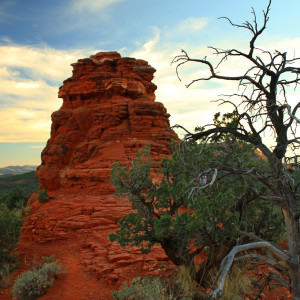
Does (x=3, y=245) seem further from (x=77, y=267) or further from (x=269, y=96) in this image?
(x=269, y=96)

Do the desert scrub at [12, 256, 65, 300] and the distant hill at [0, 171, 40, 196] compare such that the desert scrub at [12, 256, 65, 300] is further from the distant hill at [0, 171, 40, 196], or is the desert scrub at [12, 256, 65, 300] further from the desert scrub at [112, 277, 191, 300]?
the distant hill at [0, 171, 40, 196]

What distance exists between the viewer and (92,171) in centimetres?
1806

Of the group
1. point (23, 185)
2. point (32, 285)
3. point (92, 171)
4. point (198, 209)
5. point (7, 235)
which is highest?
point (92, 171)

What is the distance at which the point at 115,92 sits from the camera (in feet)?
72.5

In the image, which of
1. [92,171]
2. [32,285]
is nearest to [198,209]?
[32,285]

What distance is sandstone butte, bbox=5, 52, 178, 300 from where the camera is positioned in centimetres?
988

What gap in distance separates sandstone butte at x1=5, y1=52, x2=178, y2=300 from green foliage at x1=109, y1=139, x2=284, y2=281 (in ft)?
6.85

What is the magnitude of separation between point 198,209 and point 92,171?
1301 cm

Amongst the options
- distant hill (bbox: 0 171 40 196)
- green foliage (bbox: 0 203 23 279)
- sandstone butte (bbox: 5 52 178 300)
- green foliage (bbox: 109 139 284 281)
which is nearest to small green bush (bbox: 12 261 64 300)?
sandstone butte (bbox: 5 52 178 300)

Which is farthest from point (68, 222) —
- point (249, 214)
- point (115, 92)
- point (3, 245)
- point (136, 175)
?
point (115, 92)

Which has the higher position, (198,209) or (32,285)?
(198,209)

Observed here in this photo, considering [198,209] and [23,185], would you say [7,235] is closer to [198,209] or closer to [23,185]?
[198,209]

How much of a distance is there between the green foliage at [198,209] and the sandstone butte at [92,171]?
6.85 ft

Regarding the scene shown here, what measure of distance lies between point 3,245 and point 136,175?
24.0 feet
